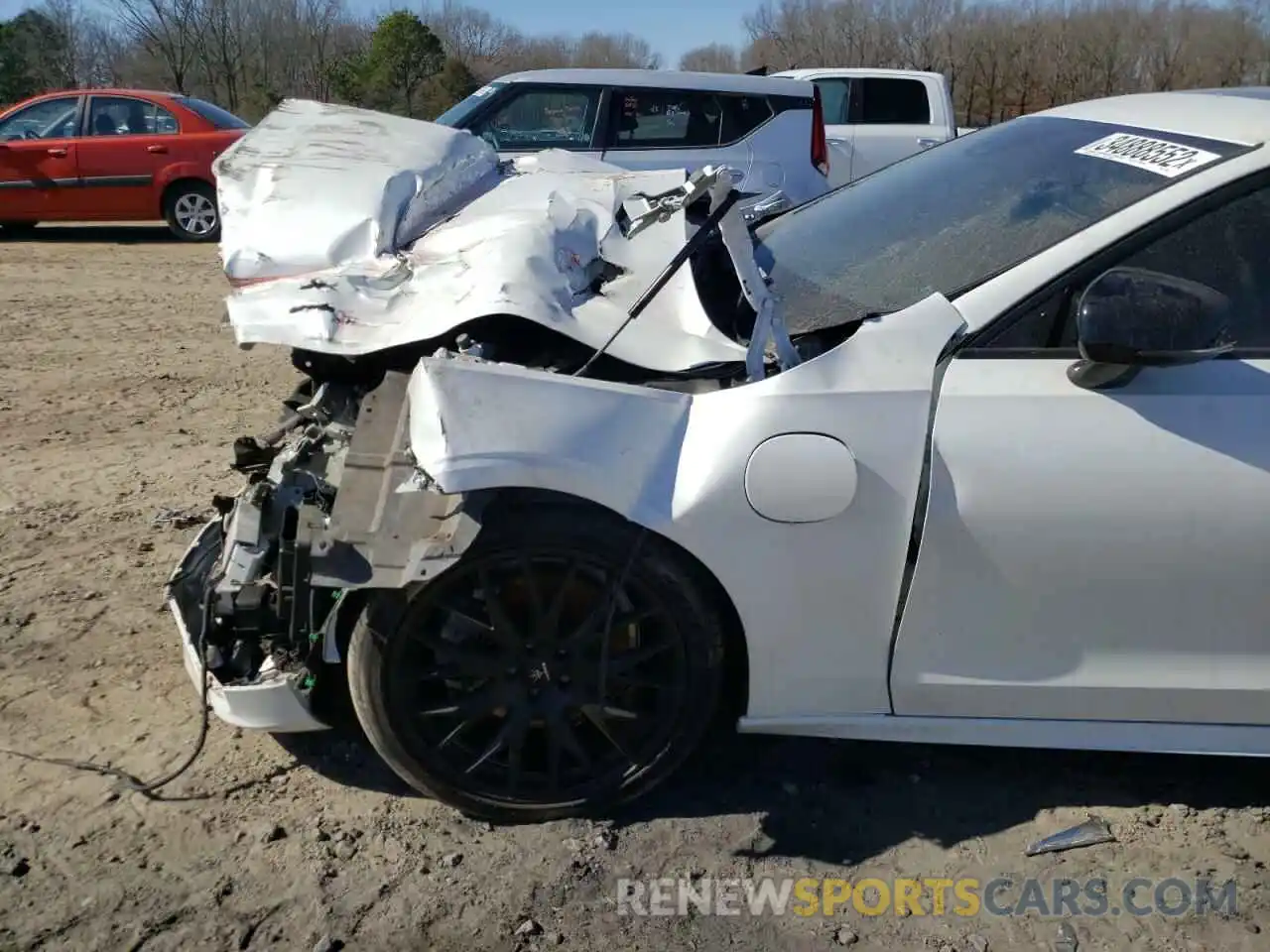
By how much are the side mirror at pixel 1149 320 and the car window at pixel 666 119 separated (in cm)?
693

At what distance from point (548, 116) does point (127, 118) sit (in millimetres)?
5544

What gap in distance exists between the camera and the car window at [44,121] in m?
11.4

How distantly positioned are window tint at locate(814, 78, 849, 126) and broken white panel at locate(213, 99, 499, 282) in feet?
27.2

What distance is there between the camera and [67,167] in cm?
1129

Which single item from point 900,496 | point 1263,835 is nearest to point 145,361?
point 900,496

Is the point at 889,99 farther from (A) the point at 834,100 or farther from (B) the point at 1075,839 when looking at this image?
(B) the point at 1075,839

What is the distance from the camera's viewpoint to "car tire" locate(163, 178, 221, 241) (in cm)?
1159

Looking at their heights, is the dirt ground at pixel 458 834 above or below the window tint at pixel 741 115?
below

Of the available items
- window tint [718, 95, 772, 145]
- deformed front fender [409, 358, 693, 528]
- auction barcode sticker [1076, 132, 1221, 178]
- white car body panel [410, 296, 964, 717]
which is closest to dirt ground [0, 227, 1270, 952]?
white car body panel [410, 296, 964, 717]

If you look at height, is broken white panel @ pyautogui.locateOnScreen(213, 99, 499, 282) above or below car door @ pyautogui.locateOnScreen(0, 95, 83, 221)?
above

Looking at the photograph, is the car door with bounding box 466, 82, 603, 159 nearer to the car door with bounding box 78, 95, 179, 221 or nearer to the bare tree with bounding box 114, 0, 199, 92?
the car door with bounding box 78, 95, 179, 221

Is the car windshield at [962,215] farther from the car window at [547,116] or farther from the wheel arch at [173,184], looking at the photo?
the wheel arch at [173,184]

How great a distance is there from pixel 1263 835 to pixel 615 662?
64.4 inches

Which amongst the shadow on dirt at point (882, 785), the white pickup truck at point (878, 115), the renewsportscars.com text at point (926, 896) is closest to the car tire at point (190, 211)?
the white pickup truck at point (878, 115)
